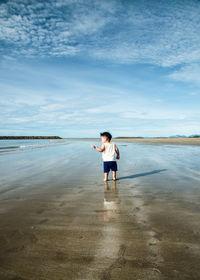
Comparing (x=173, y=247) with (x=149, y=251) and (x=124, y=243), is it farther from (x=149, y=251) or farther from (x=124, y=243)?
(x=124, y=243)

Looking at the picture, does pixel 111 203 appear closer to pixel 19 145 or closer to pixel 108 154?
pixel 108 154

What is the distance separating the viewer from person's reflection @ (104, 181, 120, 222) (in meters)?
3.62

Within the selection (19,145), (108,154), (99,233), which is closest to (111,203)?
(99,233)

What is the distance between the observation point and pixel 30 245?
8.55ft

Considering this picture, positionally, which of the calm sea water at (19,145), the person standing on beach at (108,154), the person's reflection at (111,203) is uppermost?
the person standing on beach at (108,154)

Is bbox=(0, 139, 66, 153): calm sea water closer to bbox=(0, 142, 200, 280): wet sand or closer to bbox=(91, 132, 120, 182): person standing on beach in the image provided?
bbox=(91, 132, 120, 182): person standing on beach

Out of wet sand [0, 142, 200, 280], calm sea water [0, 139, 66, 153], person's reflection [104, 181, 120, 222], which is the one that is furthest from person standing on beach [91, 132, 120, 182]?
calm sea water [0, 139, 66, 153]

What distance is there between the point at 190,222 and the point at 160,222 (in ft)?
1.75

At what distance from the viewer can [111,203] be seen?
432 cm

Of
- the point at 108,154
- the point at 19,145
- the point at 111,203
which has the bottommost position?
the point at 111,203

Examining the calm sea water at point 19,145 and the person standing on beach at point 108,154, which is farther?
the calm sea water at point 19,145

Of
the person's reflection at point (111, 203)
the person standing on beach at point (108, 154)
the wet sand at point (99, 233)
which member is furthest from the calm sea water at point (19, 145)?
the wet sand at point (99, 233)

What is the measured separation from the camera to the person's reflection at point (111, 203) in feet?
11.9

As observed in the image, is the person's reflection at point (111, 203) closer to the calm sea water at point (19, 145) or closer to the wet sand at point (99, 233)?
the wet sand at point (99, 233)
